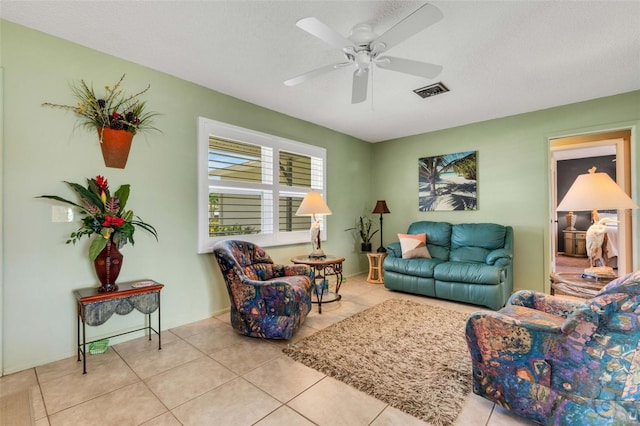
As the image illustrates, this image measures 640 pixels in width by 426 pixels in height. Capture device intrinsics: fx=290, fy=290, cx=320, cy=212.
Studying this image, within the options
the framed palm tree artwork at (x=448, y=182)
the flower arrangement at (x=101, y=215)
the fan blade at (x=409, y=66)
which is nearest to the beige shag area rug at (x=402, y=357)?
the flower arrangement at (x=101, y=215)

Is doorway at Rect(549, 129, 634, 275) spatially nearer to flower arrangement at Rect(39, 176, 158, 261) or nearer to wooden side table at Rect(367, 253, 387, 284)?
wooden side table at Rect(367, 253, 387, 284)

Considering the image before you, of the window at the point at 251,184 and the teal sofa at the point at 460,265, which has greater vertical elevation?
the window at the point at 251,184

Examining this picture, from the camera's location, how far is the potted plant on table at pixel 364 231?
18.1 ft

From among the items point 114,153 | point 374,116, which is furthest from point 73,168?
point 374,116

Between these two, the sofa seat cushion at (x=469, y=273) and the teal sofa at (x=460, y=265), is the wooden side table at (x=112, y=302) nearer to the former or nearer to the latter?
the teal sofa at (x=460, y=265)

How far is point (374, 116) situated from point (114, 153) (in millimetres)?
3340

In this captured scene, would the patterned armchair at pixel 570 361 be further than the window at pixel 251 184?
No

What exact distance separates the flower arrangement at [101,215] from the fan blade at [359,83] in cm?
226

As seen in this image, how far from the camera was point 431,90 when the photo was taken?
11.3 feet

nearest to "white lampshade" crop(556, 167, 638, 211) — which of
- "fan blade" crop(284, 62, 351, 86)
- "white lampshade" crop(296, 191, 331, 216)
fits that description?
"fan blade" crop(284, 62, 351, 86)

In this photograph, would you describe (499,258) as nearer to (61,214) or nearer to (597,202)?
(597,202)

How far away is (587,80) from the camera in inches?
126

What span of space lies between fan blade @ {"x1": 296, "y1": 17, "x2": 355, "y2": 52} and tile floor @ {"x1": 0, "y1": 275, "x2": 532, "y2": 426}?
7.63 feet

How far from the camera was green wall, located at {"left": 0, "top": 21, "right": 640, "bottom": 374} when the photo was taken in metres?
2.25
